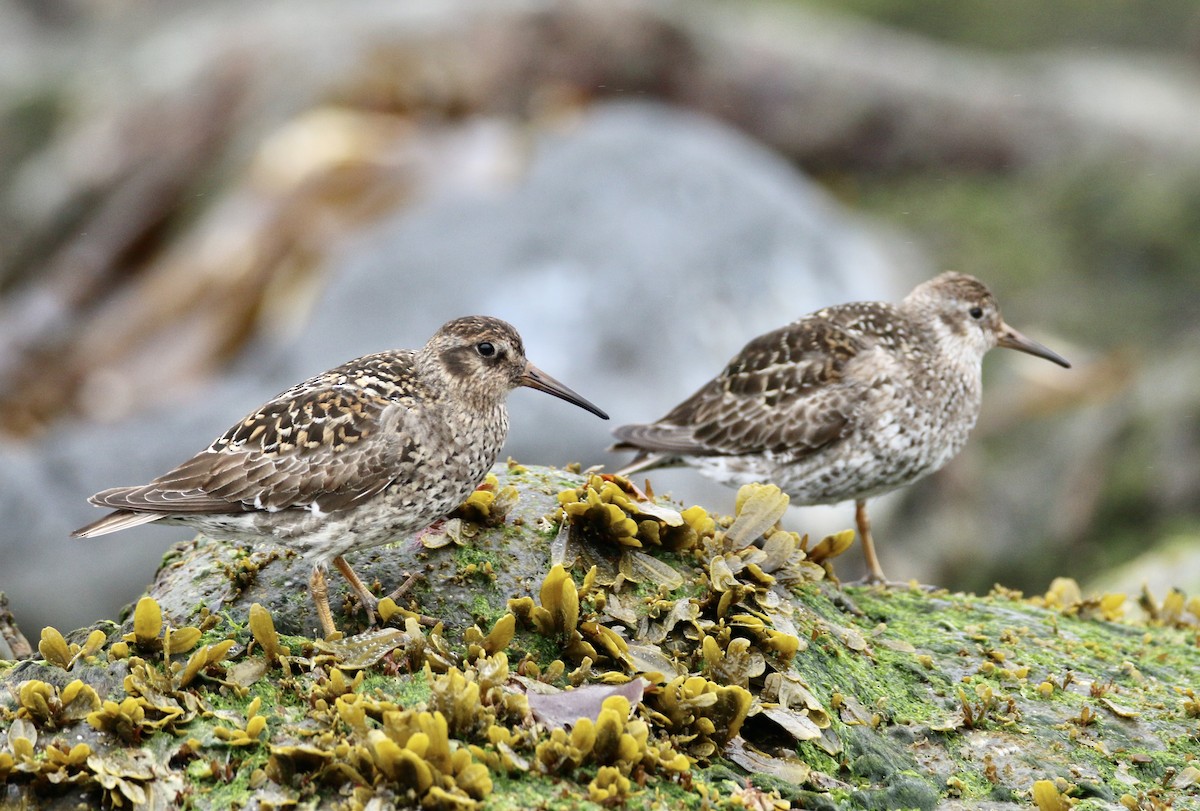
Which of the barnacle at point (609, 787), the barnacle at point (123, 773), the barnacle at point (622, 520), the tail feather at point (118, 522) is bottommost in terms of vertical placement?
the barnacle at point (123, 773)

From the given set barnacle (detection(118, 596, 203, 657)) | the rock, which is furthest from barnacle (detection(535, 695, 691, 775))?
the rock

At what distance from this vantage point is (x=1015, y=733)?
5660 mm

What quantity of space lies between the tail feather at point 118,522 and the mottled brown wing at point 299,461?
0.05 metres

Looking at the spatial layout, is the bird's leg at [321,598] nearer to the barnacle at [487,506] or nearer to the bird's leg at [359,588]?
the bird's leg at [359,588]

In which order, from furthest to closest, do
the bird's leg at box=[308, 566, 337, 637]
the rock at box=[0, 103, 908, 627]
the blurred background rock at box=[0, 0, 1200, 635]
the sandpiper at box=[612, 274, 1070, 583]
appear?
the blurred background rock at box=[0, 0, 1200, 635], the rock at box=[0, 103, 908, 627], the sandpiper at box=[612, 274, 1070, 583], the bird's leg at box=[308, 566, 337, 637]

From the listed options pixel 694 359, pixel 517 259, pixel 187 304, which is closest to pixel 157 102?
pixel 187 304

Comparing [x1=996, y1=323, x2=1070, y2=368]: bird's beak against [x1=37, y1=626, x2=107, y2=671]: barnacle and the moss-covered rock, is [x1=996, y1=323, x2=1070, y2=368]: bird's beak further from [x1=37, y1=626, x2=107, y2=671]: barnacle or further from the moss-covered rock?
[x1=37, y1=626, x2=107, y2=671]: barnacle

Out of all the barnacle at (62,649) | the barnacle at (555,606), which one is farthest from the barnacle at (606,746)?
the barnacle at (62,649)

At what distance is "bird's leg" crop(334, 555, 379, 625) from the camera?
5809 mm

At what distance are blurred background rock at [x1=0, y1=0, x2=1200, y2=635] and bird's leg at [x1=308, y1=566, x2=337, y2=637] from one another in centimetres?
485

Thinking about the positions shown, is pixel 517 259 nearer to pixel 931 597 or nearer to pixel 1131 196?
pixel 931 597

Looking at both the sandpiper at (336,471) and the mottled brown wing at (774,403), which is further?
the mottled brown wing at (774,403)

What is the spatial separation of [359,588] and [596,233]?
838 centimetres

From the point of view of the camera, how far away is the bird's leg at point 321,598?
5.62 m
